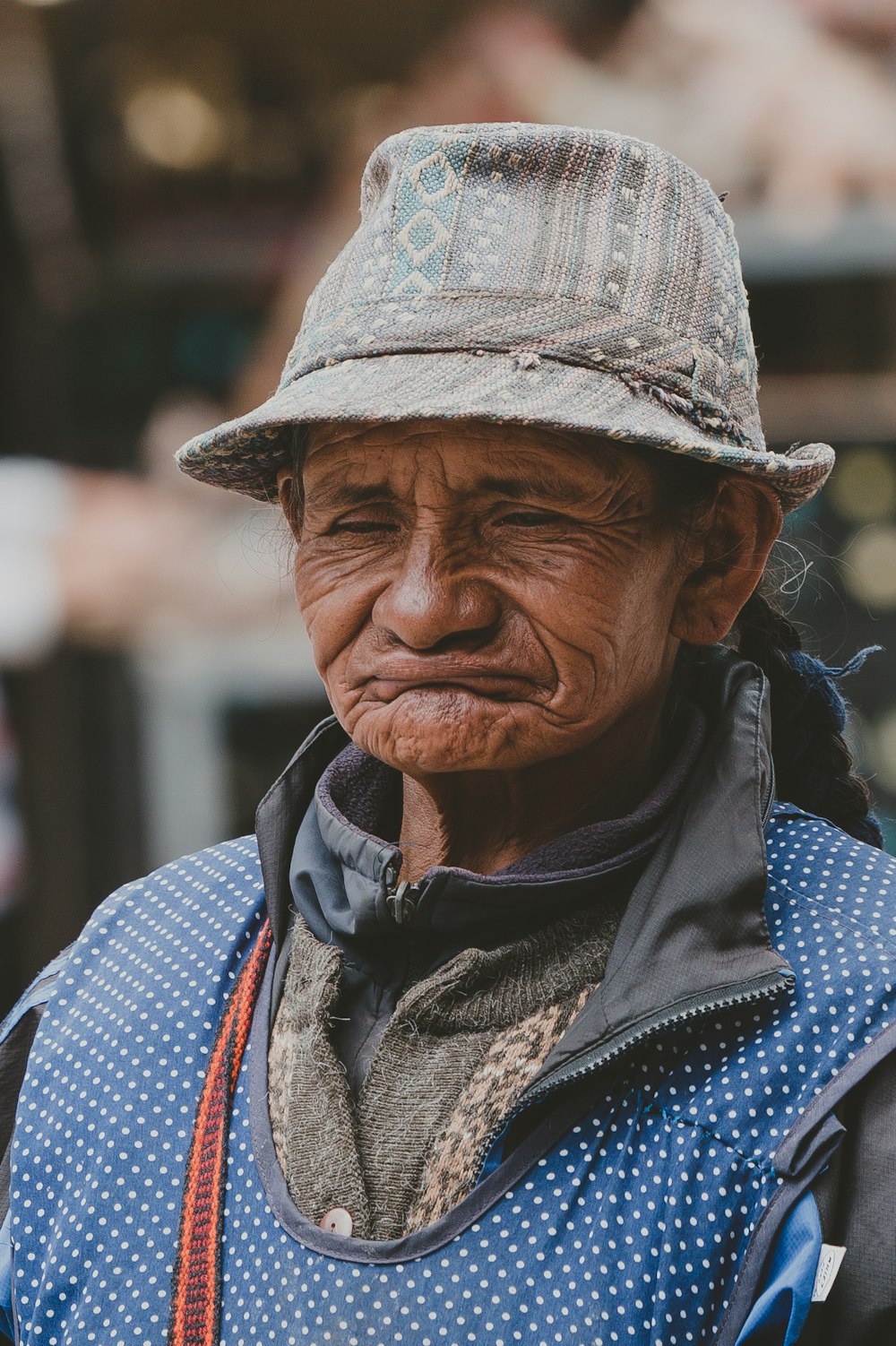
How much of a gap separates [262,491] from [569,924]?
2.32 feet

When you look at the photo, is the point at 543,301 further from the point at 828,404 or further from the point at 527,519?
the point at 828,404

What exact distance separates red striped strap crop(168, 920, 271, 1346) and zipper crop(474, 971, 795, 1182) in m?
0.38

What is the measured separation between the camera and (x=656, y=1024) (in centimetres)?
140

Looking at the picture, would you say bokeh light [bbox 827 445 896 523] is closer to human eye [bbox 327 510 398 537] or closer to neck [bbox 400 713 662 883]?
neck [bbox 400 713 662 883]

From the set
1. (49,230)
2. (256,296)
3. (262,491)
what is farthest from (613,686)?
(49,230)

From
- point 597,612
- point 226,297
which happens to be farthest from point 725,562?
point 226,297

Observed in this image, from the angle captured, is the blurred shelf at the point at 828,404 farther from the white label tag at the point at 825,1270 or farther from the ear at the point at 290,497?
the white label tag at the point at 825,1270

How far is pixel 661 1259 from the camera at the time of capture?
4.42ft

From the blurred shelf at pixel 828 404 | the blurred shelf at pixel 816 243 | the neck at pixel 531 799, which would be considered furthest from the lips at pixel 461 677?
the blurred shelf at pixel 828 404

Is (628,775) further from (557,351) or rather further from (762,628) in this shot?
(557,351)

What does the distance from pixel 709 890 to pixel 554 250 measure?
69 cm

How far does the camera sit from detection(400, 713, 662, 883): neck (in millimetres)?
1674

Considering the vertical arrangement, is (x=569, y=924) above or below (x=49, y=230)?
below

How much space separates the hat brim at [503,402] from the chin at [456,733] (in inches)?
12.0
